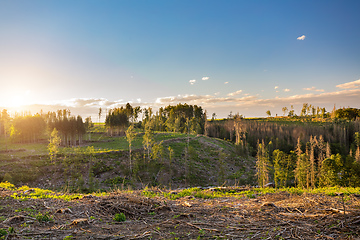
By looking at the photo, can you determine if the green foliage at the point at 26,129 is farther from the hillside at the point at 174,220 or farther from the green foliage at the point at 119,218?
the green foliage at the point at 119,218

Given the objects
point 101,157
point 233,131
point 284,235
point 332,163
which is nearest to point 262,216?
point 284,235

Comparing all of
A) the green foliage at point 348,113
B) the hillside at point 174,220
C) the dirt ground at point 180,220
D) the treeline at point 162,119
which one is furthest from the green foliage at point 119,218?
the green foliage at point 348,113

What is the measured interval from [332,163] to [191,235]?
1273 inches

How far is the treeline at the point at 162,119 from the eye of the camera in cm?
9450

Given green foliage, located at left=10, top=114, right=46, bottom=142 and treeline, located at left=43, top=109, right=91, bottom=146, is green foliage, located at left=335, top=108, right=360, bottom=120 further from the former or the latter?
green foliage, located at left=10, top=114, right=46, bottom=142

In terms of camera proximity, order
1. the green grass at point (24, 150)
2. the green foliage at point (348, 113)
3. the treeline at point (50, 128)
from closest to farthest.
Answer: the green grass at point (24, 150), the treeline at point (50, 128), the green foliage at point (348, 113)

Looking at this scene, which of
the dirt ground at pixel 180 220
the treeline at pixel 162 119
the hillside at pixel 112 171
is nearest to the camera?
the dirt ground at pixel 180 220

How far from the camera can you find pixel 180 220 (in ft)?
24.0

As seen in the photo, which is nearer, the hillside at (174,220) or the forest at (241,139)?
the hillside at (174,220)

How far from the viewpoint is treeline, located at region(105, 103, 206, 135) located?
9450 cm

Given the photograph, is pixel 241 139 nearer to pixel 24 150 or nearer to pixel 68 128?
pixel 68 128

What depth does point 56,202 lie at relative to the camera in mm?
10297

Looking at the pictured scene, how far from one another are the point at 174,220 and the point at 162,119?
114420mm

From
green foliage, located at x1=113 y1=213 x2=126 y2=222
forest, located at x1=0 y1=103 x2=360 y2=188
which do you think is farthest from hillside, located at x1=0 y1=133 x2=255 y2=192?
green foliage, located at x1=113 y1=213 x2=126 y2=222
